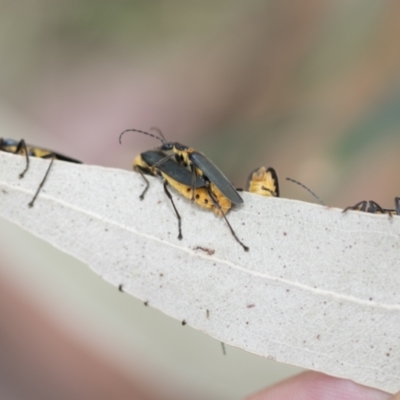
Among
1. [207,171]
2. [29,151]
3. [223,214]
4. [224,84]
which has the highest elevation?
[224,84]

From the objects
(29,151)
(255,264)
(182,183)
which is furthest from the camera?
(29,151)

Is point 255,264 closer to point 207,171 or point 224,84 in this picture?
point 207,171

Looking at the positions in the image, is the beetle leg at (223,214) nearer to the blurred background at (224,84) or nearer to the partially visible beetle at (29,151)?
the partially visible beetle at (29,151)

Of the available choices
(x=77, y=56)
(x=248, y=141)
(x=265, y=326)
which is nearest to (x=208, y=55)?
(x=248, y=141)

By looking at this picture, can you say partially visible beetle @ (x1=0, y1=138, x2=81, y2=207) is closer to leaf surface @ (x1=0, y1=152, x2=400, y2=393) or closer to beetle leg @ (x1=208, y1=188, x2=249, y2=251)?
leaf surface @ (x1=0, y1=152, x2=400, y2=393)

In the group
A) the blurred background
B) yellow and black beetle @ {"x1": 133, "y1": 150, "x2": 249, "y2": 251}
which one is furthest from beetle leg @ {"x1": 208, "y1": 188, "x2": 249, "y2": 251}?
the blurred background

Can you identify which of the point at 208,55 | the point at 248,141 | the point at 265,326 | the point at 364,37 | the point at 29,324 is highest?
the point at 364,37

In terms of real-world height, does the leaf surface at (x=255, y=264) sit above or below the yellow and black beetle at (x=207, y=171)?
below

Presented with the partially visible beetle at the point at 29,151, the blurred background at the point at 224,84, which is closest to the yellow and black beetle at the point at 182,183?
the partially visible beetle at the point at 29,151

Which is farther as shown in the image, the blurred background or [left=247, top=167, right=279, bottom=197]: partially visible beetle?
the blurred background

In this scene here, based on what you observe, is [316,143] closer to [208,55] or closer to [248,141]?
[248,141]

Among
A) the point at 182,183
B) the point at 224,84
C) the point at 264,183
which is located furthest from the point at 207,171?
the point at 224,84
